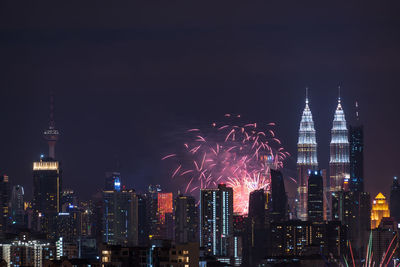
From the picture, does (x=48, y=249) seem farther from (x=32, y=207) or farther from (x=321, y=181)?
(x=321, y=181)

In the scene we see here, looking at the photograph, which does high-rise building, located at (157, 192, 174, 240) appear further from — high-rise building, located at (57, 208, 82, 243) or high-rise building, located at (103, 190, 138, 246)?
high-rise building, located at (57, 208, 82, 243)

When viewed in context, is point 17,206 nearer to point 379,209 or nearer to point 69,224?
point 69,224

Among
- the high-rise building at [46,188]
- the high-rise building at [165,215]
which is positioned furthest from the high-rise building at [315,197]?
the high-rise building at [46,188]

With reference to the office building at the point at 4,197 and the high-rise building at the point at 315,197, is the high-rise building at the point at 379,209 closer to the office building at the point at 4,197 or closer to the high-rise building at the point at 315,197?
the high-rise building at the point at 315,197

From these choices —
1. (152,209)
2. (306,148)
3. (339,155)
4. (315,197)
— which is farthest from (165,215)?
(339,155)

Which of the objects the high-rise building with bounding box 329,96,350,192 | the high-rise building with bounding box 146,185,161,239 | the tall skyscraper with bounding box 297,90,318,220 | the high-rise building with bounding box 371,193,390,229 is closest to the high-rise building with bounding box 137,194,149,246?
the high-rise building with bounding box 146,185,161,239

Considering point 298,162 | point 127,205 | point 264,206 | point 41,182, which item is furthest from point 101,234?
point 298,162

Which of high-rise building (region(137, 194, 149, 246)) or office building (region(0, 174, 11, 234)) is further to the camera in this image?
office building (region(0, 174, 11, 234))
